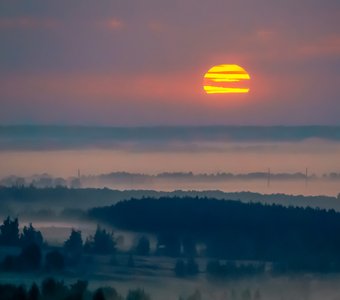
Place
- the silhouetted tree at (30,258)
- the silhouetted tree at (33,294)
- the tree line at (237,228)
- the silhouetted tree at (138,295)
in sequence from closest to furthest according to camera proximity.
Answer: the silhouetted tree at (138,295)
the tree line at (237,228)
the silhouetted tree at (30,258)
the silhouetted tree at (33,294)

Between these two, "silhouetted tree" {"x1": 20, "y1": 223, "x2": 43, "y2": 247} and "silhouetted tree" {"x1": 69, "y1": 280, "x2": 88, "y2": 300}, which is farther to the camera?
"silhouetted tree" {"x1": 69, "y1": 280, "x2": 88, "y2": 300}

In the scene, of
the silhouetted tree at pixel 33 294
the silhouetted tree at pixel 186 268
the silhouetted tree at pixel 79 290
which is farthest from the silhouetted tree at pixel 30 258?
the silhouetted tree at pixel 186 268

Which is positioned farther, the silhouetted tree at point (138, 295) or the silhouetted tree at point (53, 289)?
the silhouetted tree at point (53, 289)

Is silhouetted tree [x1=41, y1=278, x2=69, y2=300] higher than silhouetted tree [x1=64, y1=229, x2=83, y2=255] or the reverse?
the reverse

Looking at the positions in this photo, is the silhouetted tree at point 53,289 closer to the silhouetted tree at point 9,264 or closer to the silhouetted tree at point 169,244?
the silhouetted tree at point 9,264

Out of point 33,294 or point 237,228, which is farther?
point 33,294

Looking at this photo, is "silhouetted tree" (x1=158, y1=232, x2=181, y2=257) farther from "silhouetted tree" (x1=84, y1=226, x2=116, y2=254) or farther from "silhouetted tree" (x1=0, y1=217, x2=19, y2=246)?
"silhouetted tree" (x1=0, y1=217, x2=19, y2=246)

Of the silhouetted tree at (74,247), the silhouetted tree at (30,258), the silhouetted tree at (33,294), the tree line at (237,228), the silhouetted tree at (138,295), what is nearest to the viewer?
the silhouetted tree at (138,295)

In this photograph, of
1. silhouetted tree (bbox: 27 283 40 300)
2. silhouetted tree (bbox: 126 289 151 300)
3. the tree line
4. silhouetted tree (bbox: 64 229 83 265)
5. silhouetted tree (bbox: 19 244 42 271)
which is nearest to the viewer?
silhouetted tree (bbox: 126 289 151 300)

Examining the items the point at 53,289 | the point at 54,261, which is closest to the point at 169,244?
the point at 54,261

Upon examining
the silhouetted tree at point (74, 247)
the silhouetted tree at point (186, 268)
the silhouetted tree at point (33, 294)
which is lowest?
the silhouetted tree at point (33, 294)

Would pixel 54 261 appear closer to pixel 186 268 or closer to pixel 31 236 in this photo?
pixel 31 236

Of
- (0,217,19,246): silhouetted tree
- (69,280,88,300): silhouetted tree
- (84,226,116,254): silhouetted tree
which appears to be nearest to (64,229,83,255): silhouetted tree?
(84,226,116,254): silhouetted tree

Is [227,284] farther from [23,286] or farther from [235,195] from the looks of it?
[23,286]
